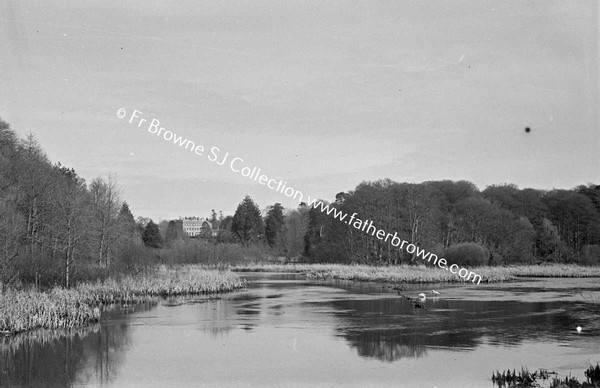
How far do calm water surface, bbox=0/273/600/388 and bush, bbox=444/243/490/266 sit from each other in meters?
21.7

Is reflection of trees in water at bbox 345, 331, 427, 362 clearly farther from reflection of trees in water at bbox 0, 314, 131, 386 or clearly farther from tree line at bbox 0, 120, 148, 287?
tree line at bbox 0, 120, 148, 287

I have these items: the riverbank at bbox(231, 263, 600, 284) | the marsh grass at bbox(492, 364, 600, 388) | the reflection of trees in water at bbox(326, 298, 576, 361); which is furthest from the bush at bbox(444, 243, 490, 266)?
the marsh grass at bbox(492, 364, 600, 388)

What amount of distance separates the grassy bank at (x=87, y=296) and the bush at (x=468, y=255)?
19.7 m

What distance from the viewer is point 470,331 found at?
1803 centimetres

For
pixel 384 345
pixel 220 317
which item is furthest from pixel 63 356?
pixel 384 345

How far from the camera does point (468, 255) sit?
156ft

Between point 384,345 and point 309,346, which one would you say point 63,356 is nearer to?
point 309,346

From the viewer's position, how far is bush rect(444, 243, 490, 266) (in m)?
47.5

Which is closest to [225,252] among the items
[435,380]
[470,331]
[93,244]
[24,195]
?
[93,244]

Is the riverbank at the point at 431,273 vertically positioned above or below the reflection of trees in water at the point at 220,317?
above

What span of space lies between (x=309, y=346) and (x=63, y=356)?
6.14 m

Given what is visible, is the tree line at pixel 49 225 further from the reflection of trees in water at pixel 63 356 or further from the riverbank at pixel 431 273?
the riverbank at pixel 431 273

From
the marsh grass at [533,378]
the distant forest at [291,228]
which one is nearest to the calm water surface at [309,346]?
the marsh grass at [533,378]

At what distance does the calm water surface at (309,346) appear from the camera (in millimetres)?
12266
